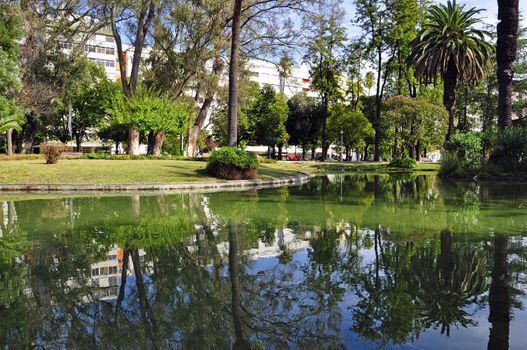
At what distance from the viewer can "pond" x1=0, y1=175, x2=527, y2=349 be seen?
14.6 feet

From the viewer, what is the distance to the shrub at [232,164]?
944 inches

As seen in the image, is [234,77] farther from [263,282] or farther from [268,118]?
[268,118]

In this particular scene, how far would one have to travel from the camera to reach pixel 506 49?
27.3 meters

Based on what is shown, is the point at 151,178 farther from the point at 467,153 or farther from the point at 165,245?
the point at 467,153

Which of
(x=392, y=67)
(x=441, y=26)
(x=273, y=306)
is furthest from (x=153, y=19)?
(x=273, y=306)

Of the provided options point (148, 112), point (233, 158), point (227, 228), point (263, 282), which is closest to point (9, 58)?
point (148, 112)

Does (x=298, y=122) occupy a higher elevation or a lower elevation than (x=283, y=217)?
higher

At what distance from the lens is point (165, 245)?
825 centimetres

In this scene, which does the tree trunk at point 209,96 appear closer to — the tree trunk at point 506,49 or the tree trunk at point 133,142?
the tree trunk at point 133,142

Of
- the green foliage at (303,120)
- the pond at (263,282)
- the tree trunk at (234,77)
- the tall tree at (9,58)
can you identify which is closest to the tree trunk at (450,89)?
the tree trunk at (234,77)

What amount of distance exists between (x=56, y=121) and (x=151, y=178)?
123 ft

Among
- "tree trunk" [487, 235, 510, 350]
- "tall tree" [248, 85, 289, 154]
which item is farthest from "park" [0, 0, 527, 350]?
"tall tree" [248, 85, 289, 154]

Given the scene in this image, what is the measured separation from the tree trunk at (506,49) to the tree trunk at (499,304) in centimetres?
2352

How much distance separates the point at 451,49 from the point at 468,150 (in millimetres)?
10177
